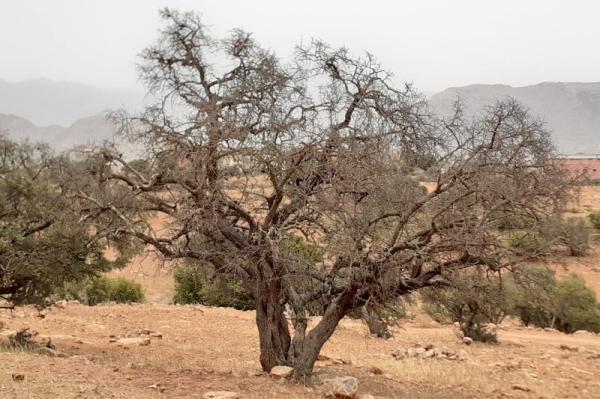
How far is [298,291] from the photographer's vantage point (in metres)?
10.4

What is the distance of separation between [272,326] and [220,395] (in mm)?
2005

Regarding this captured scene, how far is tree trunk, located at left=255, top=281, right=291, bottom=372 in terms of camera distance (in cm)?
993

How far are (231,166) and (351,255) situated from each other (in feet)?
7.97

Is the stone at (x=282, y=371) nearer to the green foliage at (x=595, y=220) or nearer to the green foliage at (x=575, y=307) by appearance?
the green foliage at (x=575, y=307)

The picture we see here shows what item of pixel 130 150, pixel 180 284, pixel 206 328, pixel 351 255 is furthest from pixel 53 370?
pixel 180 284

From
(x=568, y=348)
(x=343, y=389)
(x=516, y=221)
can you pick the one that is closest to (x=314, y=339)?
(x=343, y=389)

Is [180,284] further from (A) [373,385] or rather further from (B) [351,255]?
(B) [351,255]

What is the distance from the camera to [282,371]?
381 inches

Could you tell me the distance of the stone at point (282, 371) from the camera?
31.7 feet

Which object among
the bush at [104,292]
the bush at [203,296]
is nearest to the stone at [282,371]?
the bush at [203,296]

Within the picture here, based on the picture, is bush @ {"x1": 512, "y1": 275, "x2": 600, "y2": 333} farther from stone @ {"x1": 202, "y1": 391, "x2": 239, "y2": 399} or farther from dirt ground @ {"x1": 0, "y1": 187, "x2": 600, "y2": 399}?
stone @ {"x1": 202, "y1": 391, "x2": 239, "y2": 399}

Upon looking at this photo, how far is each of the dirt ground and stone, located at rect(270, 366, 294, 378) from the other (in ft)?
0.41

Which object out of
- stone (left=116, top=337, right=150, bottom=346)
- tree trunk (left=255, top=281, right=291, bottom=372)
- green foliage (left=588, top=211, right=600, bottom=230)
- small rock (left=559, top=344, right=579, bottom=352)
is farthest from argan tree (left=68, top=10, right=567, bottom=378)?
green foliage (left=588, top=211, right=600, bottom=230)

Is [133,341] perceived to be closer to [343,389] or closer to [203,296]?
[343,389]
